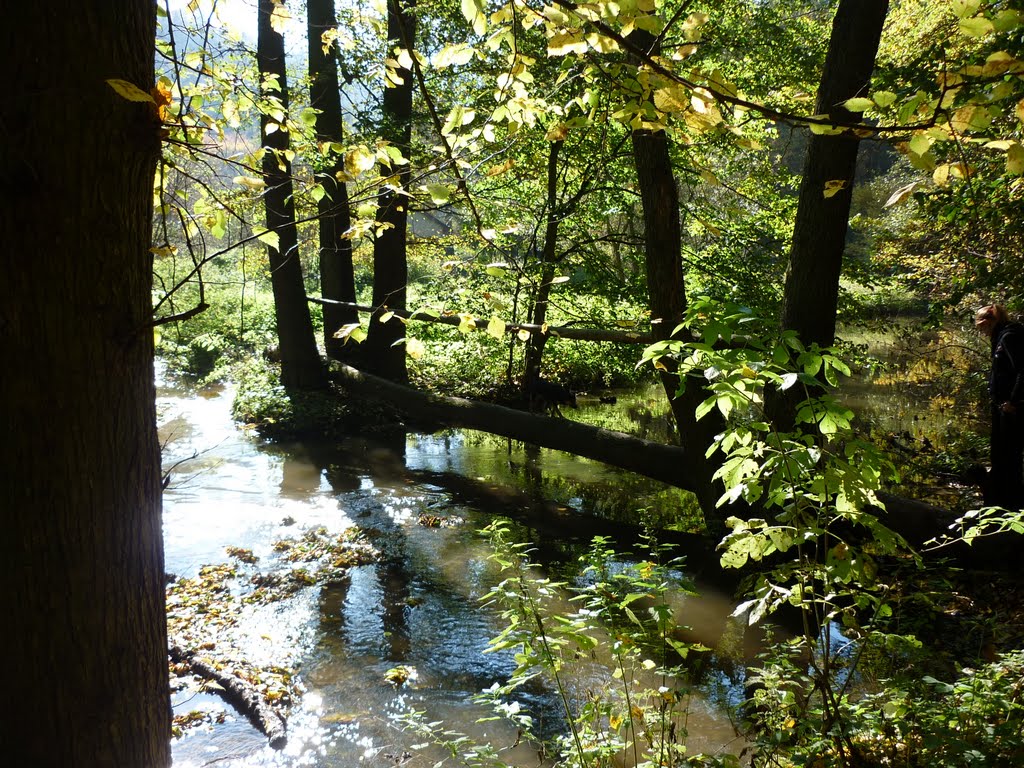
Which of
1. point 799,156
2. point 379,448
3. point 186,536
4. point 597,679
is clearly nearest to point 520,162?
point 379,448

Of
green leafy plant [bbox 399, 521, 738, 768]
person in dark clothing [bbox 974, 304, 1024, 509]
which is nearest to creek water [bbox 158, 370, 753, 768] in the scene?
green leafy plant [bbox 399, 521, 738, 768]

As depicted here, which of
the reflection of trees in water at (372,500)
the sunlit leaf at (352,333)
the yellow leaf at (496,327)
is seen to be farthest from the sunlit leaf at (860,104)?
the reflection of trees in water at (372,500)

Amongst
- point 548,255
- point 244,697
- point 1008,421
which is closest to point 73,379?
point 244,697

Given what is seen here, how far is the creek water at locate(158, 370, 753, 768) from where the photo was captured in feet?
14.2

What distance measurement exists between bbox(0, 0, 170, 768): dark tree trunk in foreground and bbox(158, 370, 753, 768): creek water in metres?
1.39

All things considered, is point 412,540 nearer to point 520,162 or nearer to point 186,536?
point 186,536

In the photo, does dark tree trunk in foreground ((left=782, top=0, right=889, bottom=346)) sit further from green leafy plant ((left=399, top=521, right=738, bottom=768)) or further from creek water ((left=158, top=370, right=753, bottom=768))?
green leafy plant ((left=399, top=521, right=738, bottom=768))

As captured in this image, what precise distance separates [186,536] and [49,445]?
629 centimetres

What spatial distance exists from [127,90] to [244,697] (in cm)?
406

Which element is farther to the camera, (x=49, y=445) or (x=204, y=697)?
(x=204, y=697)

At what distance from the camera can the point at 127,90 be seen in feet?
5.74

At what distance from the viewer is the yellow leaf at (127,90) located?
68.0 inches

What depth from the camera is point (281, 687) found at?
4715 millimetres

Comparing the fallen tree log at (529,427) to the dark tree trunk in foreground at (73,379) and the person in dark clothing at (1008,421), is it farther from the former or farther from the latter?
the dark tree trunk in foreground at (73,379)
